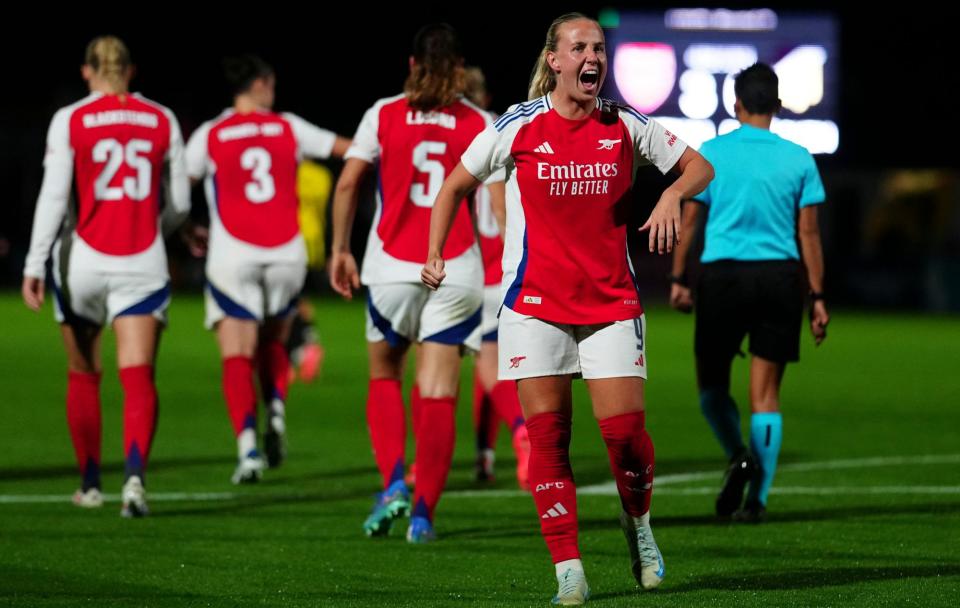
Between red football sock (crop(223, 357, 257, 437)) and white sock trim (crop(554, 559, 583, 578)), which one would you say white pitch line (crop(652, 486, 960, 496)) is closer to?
red football sock (crop(223, 357, 257, 437))

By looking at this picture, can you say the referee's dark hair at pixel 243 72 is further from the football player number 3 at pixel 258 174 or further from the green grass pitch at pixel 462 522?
the green grass pitch at pixel 462 522

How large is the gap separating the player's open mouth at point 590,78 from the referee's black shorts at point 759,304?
7.70 feet

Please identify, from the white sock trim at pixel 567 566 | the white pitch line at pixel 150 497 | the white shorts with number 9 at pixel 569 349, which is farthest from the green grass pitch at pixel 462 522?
the white shorts with number 9 at pixel 569 349

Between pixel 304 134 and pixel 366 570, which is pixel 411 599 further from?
pixel 304 134

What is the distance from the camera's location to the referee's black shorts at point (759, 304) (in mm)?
7984

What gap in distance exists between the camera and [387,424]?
777 centimetres

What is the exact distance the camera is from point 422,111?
302 inches

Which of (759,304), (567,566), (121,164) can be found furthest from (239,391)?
(567,566)

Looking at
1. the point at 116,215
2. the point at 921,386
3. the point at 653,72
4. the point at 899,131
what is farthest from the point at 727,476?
the point at 899,131

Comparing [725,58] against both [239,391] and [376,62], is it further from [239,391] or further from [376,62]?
[239,391]

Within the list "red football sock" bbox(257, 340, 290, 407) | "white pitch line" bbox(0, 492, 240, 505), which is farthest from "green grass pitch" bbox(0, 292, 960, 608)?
"red football sock" bbox(257, 340, 290, 407)

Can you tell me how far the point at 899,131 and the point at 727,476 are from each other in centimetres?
3048

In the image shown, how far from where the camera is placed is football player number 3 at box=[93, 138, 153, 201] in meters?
8.24

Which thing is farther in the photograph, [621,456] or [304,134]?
[304,134]
